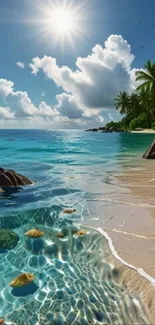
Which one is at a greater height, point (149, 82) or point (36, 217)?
point (149, 82)

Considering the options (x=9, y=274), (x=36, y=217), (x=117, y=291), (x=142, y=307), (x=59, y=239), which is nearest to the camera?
(x=142, y=307)

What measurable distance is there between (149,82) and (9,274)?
215 ft

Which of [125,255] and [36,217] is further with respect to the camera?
[36,217]

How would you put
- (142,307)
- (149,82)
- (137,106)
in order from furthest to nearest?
(137,106)
(149,82)
(142,307)

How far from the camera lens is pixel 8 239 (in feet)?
20.2

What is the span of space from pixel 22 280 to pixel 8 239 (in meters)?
1.80

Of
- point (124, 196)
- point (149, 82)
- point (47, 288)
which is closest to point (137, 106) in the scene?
point (149, 82)

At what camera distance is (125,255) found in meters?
5.27

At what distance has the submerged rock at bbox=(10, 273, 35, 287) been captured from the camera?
4.43 m

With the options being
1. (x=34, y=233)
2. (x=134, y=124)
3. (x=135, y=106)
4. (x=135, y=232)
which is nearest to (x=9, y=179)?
(x=34, y=233)

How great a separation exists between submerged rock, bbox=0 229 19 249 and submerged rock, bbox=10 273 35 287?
1350mm

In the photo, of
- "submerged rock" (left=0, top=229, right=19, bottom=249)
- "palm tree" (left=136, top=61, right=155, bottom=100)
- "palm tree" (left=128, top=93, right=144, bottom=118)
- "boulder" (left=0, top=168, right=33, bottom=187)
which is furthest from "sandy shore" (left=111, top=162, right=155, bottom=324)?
"palm tree" (left=128, top=93, right=144, bottom=118)

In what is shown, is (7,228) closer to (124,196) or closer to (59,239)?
(59,239)

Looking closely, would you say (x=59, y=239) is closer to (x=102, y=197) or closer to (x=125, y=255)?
(x=125, y=255)
